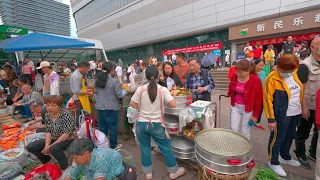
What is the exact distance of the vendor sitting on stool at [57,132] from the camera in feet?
8.27

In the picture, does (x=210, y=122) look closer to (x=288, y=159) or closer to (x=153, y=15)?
(x=288, y=159)

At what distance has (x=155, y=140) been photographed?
2.36 meters

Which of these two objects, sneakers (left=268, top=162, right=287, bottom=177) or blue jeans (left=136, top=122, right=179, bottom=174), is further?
sneakers (left=268, top=162, right=287, bottom=177)

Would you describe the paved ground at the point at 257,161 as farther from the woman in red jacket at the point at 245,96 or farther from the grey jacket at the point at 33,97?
the grey jacket at the point at 33,97

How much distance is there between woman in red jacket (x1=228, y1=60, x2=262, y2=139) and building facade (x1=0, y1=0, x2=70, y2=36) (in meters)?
42.1

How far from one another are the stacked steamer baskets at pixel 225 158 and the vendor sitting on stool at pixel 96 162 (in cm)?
86

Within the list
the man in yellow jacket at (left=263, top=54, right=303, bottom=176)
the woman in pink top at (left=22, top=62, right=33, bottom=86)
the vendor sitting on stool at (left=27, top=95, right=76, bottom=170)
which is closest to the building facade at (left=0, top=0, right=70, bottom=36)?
the woman in pink top at (left=22, top=62, right=33, bottom=86)

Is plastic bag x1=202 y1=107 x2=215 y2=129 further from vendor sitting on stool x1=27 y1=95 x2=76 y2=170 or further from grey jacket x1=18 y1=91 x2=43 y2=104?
grey jacket x1=18 y1=91 x2=43 y2=104

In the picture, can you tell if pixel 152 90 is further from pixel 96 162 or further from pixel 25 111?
pixel 25 111

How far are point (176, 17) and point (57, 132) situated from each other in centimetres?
1821

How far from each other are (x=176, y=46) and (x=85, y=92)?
17479 millimetres

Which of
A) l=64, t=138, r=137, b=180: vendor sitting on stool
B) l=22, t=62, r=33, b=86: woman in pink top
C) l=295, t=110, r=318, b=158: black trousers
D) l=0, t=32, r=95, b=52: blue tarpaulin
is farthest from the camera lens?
l=22, t=62, r=33, b=86: woman in pink top

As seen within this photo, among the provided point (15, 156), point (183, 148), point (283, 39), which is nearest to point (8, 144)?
point (15, 156)

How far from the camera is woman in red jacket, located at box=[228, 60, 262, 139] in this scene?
241 cm
